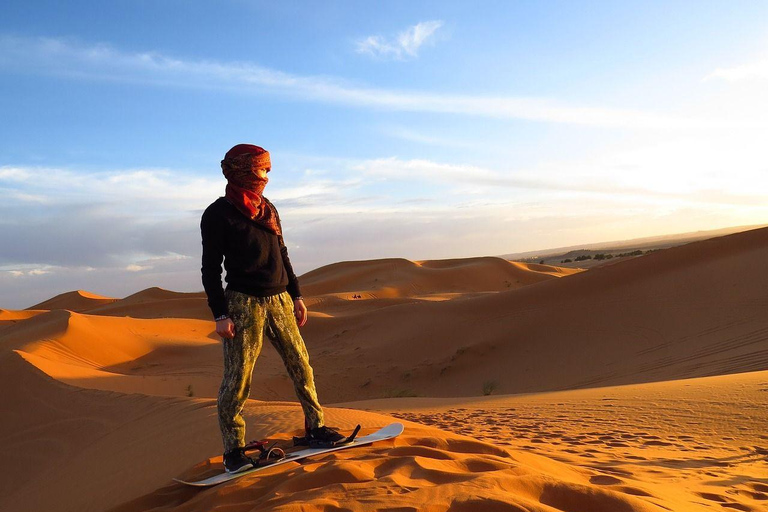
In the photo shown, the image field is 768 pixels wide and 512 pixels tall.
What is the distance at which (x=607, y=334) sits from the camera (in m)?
15.2

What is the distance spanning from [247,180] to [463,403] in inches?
247

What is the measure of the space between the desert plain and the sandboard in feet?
0.23

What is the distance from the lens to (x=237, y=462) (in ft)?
13.2

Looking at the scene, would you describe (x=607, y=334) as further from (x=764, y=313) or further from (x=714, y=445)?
(x=714, y=445)

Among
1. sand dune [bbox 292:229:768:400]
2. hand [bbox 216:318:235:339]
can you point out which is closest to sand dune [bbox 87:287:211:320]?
sand dune [bbox 292:229:768:400]

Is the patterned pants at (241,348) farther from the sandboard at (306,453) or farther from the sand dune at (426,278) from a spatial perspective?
the sand dune at (426,278)

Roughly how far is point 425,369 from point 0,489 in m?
10.9

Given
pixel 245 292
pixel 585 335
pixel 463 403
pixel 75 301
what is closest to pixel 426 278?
pixel 75 301

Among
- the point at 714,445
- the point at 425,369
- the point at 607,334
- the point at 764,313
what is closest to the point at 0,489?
the point at 714,445

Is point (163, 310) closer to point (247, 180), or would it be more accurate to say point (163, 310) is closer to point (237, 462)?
point (247, 180)

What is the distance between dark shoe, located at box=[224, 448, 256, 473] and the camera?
396 centimetres

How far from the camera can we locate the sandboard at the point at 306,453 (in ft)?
12.6

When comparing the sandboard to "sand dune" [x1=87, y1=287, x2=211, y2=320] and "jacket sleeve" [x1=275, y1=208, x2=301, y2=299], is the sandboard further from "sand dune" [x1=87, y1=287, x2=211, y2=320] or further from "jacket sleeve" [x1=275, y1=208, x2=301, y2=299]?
"sand dune" [x1=87, y1=287, x2=211, y2=320]

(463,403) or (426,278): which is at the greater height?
(426,278)
